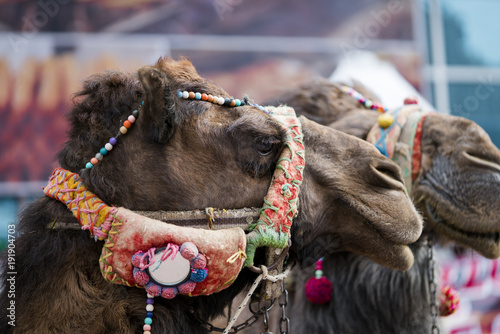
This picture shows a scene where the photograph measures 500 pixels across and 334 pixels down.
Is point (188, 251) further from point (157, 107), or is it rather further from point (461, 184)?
point (461, 184)

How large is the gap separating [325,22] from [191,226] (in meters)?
6.38

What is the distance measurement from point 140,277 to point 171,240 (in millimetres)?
159

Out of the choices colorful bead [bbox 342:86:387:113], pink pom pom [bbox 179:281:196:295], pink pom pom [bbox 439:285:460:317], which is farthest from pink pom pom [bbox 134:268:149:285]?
pink pom pom [bbox 439:285:460:317]

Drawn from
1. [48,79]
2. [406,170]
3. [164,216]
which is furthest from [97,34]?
[164,216]

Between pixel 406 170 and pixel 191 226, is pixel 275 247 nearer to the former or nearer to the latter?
pixel 191 226

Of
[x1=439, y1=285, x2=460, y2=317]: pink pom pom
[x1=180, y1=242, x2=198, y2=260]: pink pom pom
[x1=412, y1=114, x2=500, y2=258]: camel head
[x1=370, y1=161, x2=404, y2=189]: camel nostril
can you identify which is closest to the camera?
[x1=180, y1=242, x2=198, y2=260]: pink pom pom

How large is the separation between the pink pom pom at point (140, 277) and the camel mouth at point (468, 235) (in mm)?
1730

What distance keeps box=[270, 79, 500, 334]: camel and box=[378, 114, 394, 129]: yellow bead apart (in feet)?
0.38

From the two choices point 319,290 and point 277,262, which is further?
point 319,290

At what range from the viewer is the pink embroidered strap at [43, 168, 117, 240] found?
5.75 feet

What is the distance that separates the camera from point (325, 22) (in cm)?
763

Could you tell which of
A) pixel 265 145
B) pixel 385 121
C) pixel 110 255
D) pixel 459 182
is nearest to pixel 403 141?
pixel 385 121

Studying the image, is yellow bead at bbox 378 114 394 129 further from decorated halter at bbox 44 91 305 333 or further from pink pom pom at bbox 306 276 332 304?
decorated halter at bbox 44 91 305 333

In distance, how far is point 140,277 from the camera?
1.71 metres
